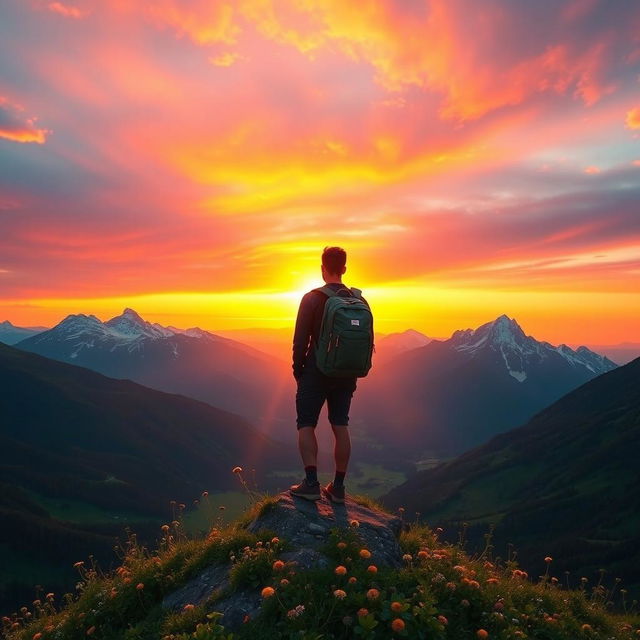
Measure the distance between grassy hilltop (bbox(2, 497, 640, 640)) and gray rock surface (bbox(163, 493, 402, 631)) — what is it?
134 mm

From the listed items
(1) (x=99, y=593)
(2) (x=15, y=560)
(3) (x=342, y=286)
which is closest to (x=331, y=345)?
(3) (x=342, y=286)

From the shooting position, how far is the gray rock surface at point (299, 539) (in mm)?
7016

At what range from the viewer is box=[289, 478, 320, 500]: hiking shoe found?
1016cm

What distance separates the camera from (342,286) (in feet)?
32.3

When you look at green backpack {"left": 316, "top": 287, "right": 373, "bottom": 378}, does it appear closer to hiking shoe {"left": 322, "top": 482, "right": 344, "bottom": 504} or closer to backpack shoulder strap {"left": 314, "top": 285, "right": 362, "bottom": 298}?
backpack shoulder strap {"left": 314, "top": 285, "right": 362, "bottom": 298}

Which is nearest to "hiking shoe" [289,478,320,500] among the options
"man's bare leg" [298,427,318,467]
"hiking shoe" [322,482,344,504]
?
"hiking shoe" [322,482,344,504]

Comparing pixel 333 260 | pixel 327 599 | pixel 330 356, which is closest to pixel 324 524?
pixel 327 599

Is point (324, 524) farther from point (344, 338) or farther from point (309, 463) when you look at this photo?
point (344, 338)

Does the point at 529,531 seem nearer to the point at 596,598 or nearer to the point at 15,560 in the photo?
the point at 15,560

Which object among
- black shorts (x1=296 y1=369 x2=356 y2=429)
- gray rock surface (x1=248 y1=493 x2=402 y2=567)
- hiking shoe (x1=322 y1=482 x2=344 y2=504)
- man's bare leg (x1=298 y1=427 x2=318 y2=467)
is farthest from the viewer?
hiking shoe (x1=322 y1=482 x2=344 y2=504)

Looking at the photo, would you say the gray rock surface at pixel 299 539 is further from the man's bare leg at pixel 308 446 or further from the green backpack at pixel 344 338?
the green backpack at pixel 344 338

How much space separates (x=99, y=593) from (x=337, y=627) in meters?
4.66

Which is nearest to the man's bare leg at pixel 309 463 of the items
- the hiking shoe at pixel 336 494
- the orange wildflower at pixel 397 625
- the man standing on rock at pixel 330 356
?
the man standing on rock at pixel 330 356

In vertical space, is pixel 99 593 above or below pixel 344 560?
below
